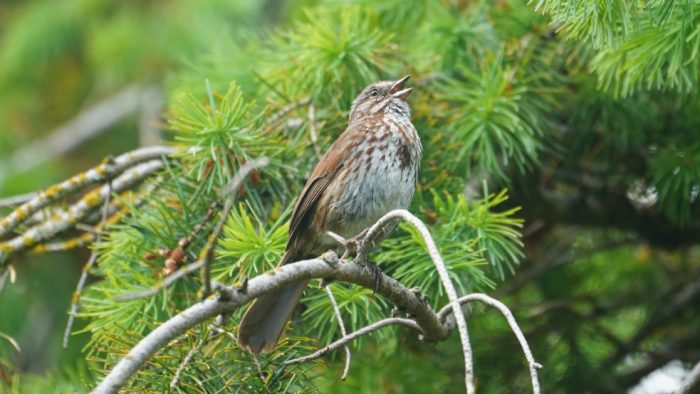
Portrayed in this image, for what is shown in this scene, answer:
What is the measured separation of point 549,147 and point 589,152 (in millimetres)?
199

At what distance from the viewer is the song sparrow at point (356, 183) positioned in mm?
3582

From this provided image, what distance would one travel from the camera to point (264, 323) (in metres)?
3.06

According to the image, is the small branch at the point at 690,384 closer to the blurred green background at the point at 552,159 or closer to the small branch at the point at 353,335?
the blurred green background at the point at 552,159

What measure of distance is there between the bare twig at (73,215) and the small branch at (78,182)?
0.03 meters

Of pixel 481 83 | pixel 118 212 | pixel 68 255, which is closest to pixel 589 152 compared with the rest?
pixel 481 83

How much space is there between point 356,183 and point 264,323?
2.67 feet

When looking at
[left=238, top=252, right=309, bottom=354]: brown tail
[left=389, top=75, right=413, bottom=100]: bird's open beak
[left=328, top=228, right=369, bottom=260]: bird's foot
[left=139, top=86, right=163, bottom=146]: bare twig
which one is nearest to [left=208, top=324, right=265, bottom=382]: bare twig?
[left=238, top=252, right=309, bottom=354]: brown tail

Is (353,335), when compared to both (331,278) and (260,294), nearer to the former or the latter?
(331,278)

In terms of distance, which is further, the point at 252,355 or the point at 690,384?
the point at 690,384

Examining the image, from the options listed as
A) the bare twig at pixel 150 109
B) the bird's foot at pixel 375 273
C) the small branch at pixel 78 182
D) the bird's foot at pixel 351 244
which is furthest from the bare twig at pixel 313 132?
the bare twig at pixel 150 109

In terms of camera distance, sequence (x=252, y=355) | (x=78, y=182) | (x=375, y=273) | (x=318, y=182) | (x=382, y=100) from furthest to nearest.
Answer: (x=382, y=100)
(x=78, y=182)
(x=318, y=182)
(x=252, y=355)
(x=375, y=273)

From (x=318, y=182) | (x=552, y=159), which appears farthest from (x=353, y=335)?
(x=552, y=159)

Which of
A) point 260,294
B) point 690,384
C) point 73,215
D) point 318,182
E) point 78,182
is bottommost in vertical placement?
point 690,384

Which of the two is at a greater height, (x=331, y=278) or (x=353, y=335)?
(x=331, y=278)
